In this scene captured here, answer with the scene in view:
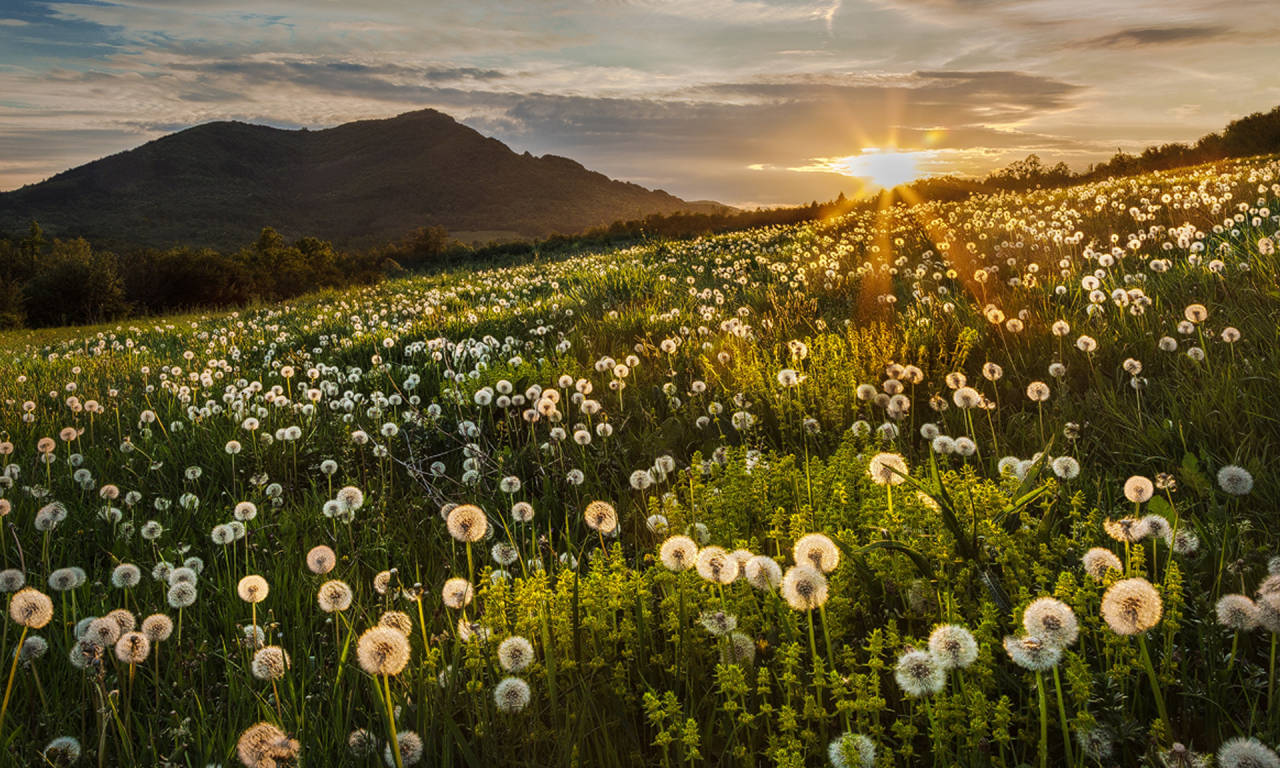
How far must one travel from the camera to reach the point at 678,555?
1.87m

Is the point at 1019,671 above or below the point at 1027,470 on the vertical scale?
below

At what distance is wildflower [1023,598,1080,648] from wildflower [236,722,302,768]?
5.11 ft

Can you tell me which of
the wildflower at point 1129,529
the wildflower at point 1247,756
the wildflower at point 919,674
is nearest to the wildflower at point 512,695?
the wildflower at point 919,674

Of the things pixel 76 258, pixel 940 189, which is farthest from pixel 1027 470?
pixel 76 258

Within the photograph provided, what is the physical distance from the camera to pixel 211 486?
149 inches

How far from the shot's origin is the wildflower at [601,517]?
2270 mm

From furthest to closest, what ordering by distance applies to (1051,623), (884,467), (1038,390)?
1. (1038,390)
2. (884,467)
3. (1051,623)

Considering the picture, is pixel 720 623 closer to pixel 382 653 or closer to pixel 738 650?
pixel 738 650

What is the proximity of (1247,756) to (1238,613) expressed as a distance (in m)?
0.37

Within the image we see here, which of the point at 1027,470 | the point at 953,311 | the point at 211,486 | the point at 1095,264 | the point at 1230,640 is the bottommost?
the point at 211,486

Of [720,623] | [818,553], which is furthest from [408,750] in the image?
[818,553]

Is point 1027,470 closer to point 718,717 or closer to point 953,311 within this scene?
point 718,717

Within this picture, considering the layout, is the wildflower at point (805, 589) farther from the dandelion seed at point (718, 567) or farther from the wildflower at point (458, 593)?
the wildflower at point (458, 593)

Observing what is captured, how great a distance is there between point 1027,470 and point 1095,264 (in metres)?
5.37
